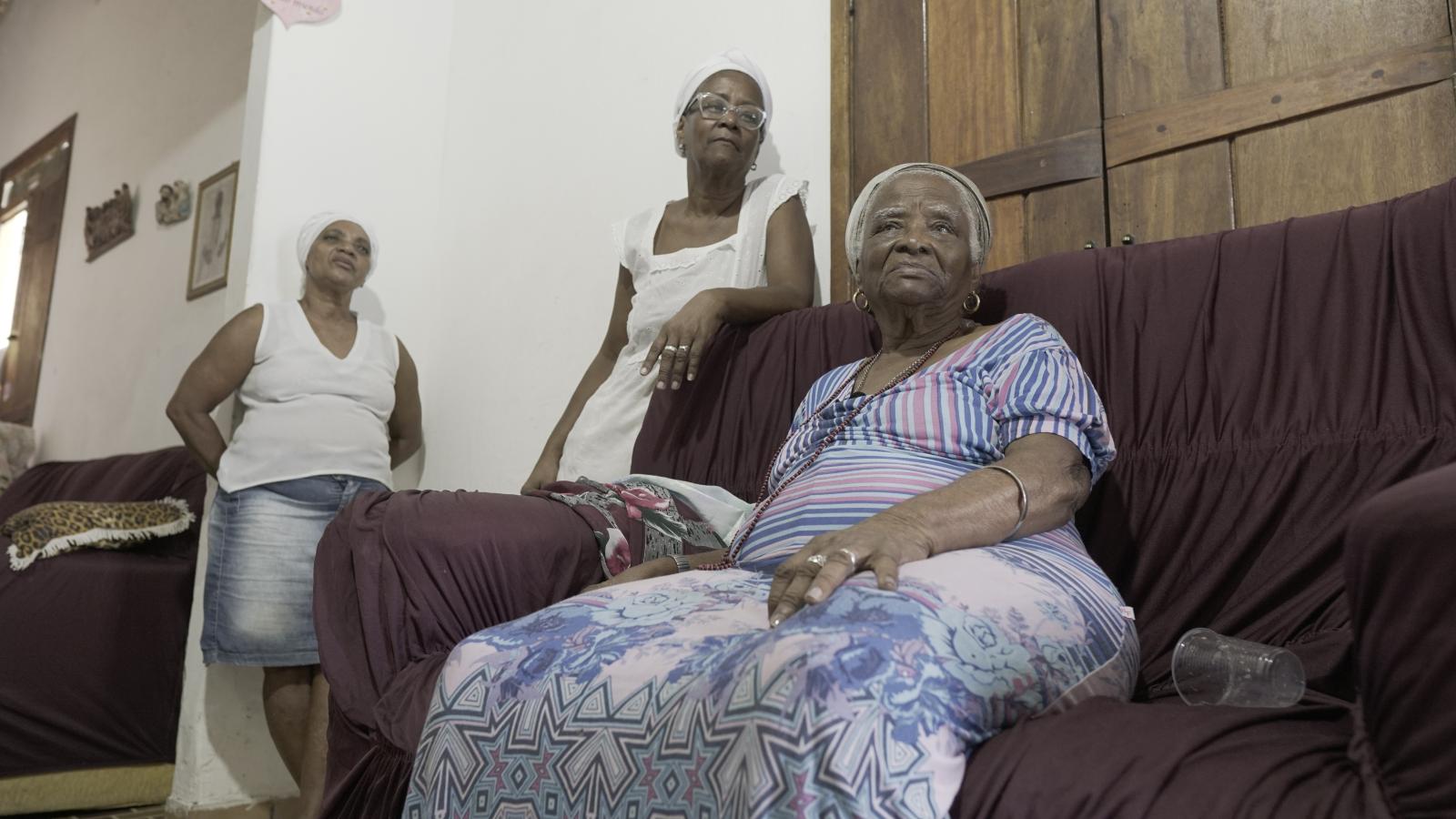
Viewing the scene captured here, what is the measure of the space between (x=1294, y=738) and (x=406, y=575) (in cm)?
113

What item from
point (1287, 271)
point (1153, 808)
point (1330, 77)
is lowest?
point (1153, 808)

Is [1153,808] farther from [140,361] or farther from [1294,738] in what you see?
[140,361]

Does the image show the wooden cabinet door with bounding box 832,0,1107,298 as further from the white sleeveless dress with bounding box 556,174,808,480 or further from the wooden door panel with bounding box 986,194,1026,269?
the white sleeveless dress with bounding box 556,174,808,480

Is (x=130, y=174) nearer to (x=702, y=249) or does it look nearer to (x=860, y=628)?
(x=702, y=249)

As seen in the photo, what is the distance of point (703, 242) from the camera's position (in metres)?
2.49

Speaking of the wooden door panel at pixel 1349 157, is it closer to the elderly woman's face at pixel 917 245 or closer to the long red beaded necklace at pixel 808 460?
the elderly woman's face at pixel 917 245

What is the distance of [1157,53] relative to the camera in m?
2.13

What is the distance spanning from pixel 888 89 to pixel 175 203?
309 cm

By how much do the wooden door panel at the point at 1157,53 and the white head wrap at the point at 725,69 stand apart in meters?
0.75

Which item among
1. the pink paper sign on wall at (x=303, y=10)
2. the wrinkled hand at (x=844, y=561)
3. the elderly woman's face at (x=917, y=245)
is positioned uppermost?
the pink paper sign on wall at (x=303, y=10)

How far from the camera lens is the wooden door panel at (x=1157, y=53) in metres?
2.06

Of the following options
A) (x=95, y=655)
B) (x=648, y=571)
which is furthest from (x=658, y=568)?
(x=95, y=655)

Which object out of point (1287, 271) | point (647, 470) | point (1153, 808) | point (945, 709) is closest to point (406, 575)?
point (647, 470)

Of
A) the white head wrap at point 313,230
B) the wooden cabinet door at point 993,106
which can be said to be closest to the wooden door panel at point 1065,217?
the wooden cabinet door at point 993,106
